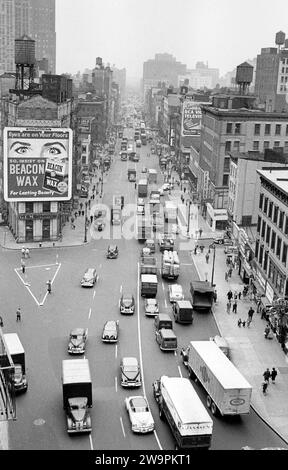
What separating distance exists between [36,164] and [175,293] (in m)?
29.0

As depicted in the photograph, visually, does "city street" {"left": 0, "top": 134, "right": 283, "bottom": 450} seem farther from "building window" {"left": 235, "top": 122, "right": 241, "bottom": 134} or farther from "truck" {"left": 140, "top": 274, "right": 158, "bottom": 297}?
"building window" {"left": 235, "top": 122, "right": 241, "bottom": 134}

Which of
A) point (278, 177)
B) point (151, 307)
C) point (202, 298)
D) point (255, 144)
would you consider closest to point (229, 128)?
point (255, 144)

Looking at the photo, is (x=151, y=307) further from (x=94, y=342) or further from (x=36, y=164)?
(x=36, y=164)

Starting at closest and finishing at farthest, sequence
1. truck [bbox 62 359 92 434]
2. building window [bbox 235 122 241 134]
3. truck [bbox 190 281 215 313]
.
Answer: truck [bbox 62 359 92 434] < truck [bbox 190 281 215 313] < building window [bbox 235 122 241 134]

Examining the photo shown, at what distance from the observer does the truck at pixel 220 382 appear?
34219mm

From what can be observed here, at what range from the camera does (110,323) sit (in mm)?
48594

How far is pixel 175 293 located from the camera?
5850 centimetres

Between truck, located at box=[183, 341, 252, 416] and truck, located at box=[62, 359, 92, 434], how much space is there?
24.2ft

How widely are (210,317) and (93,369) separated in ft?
52.4

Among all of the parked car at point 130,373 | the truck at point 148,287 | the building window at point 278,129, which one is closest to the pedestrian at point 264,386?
the parked car at point 130,373

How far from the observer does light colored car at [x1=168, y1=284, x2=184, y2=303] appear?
58094 millimetres

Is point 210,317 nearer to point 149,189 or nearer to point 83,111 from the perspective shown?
point 149,189

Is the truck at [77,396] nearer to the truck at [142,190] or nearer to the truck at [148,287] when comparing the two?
the truck at [148,287]

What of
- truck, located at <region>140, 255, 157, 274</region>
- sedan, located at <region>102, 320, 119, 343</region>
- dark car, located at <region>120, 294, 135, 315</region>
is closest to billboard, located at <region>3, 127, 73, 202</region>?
truck, located at <region>140, 255, 157, 274</region>
